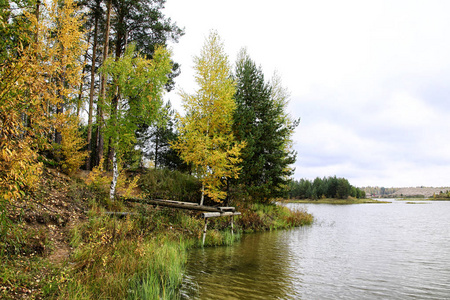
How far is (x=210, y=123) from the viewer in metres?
15.8

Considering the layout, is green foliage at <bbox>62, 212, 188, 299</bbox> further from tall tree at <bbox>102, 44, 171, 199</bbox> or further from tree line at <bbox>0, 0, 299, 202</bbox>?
tall tree at <bbox>102, 44, 171, 199</bbox>

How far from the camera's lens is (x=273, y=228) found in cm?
1958

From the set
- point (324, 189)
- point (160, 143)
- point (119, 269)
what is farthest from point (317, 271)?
point (324, 189)

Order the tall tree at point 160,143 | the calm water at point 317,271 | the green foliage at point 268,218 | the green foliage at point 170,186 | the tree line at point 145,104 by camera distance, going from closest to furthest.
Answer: the calm water at point 317,271 → the tree line at point 145,104 → the green foliage at point 170,186 → the green foliage at point 268,218 → the tall tree at point 160,143

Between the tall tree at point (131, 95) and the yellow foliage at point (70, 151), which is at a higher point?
the tall tree at point (131, 95)

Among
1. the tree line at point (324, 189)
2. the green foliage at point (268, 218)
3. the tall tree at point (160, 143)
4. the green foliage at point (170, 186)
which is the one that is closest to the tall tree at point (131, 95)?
the green foliage at point (170, 186)

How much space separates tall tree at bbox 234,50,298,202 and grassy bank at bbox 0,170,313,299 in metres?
6.78

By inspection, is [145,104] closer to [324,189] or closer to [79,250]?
[79,250]

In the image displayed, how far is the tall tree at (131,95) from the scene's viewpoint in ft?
40.0

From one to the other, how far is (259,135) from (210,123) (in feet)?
14.8

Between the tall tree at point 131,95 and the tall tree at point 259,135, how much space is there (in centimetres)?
656

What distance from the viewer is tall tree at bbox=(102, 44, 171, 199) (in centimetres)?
1220

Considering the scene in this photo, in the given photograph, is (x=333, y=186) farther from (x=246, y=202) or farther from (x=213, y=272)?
(x=213, y=272)

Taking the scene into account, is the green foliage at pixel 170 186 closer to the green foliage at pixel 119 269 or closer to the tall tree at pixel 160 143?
the tall tree at pixel 160 143
